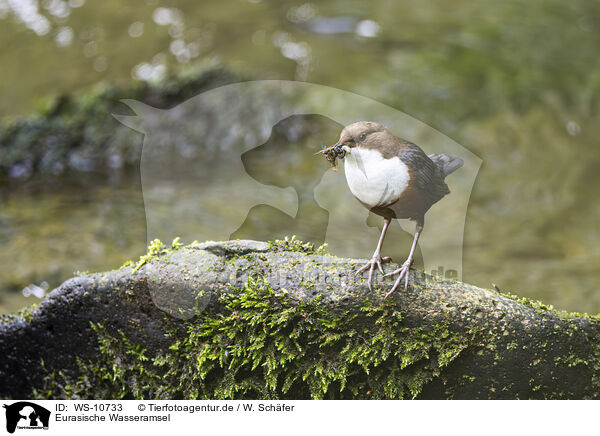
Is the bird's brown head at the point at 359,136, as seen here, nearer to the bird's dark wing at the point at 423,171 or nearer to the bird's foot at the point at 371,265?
the bird's dark wing at the point at 423,171

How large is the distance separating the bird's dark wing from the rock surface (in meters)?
0.48

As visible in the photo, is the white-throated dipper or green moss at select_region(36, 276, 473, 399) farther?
green moss at select_region(36, 276, 473, 399)

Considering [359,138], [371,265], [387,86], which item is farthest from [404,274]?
[387,86]

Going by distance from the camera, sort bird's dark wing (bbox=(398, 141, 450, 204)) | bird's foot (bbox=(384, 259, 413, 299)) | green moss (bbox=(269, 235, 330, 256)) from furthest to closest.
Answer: green moss (bbox=(269, 235, 330, 256))
bird's foot (bbox=(384, 259, 413, 299))
bird's dark wing (bbox=(398, 141, 450, 204))

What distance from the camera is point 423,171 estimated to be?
2223 mm

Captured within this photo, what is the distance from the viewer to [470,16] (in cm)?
913

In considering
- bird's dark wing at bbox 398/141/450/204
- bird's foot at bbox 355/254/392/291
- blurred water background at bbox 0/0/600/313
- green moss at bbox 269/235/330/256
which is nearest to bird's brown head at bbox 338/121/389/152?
bird's dark wing at bbox 398/141/450/204

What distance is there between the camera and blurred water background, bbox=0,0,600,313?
5414 mm

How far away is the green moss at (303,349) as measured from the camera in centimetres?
248

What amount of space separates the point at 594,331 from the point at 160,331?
6.81 ft

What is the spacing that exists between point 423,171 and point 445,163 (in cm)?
17

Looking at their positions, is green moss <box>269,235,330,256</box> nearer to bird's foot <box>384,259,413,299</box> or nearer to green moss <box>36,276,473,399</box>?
green moss <box>36,276,473,399</box>
